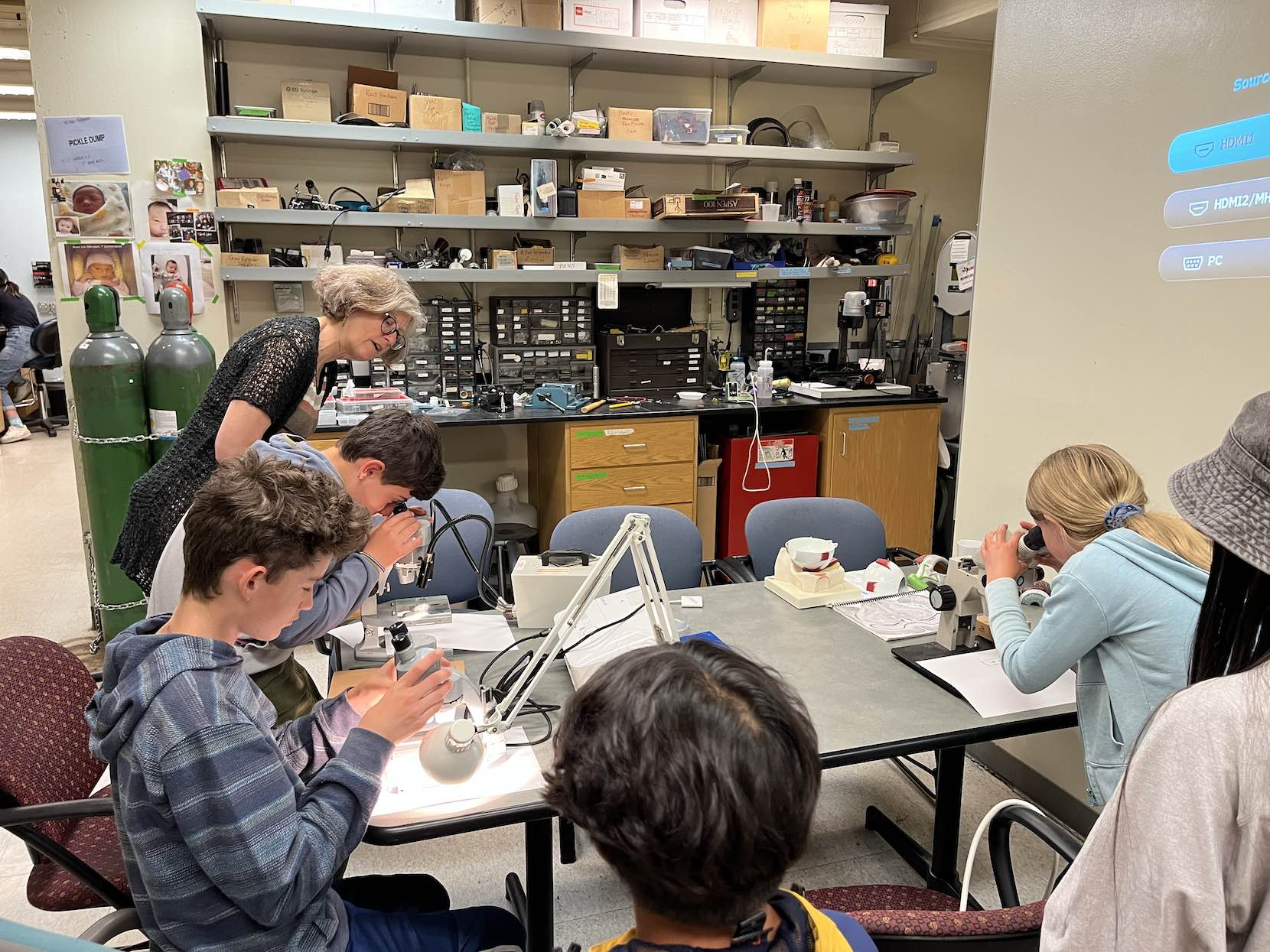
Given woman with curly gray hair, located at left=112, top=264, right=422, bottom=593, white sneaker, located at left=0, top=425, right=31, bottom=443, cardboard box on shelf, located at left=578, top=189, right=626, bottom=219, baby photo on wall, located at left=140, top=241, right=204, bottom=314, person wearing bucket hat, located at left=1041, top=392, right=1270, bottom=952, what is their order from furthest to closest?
white sneaker, located at left=0, top=425, right=31, bottom=443 → cardboard box on shelf, located at left=578, top=189, right=626, bottom=219 → baby photo on wall, located at left=140, top=241, right=204, bottom=314 → woman with curly gray hair, located at left=112, top=264, right=422, bottom=593 → person wearing bucket hat, located at left=1041, top=392, right=1270, bottom=952

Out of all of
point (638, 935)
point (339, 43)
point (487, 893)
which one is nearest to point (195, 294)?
point (339, 43)

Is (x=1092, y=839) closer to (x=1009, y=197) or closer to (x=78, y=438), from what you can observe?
(x=1009, y=197)

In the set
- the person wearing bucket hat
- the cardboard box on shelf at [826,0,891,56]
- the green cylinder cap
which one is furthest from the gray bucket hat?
the cardboard box on shelf at [826,0,891,56]

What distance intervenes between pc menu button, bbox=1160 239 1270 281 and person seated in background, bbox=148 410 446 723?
71.7 inches

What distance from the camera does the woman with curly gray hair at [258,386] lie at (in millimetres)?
2203

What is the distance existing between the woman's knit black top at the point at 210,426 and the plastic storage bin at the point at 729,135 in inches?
110

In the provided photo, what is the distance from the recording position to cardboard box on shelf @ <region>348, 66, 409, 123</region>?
Result: 3.88 m

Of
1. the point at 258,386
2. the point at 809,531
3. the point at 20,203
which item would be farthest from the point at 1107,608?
the point at 20,203

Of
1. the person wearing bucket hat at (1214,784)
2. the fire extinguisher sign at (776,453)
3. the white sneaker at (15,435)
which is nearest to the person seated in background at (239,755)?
the person wearing bucket hat at (1214,784)

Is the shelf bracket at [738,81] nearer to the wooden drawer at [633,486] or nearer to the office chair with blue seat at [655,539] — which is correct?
the wooden drawer at [633,486]

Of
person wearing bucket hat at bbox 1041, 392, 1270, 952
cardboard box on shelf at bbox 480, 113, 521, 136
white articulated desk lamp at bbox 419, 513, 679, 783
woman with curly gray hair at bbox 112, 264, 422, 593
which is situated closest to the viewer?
person wearing bucket hat at bbox 1041, 392, 1270, 952

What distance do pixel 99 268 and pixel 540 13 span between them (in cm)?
218
